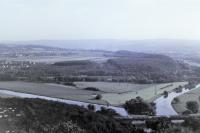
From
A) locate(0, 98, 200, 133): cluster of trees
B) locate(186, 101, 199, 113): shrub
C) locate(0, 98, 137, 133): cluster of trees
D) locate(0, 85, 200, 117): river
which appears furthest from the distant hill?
locate(0, 98, 137, 133): cluster of trees

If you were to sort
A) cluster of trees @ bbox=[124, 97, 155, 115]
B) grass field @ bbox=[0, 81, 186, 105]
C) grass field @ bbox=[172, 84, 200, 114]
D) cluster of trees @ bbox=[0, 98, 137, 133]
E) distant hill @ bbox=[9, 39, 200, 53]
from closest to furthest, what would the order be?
cluster of trees @ bbox=[0, 98, 137, 133]
cluster of trees @ bbox=[124, 97, 155, 115]
grass field @ bbox=[172, 84, 200, 114]
grass field @ bbox=[0, 81, 186, 105]
distant hill @ bbox=[9, 39, 200, 53]

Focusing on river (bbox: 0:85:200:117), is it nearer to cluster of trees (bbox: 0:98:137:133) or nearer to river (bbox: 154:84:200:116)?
river (bbox: 154:84:200:116)

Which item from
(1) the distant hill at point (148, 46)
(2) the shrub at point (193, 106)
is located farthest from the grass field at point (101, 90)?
(1) the distant hill at point (148, 46)

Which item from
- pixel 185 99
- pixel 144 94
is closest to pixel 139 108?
pixel 185 99

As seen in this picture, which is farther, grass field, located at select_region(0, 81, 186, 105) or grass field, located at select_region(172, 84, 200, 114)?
grass field, located at select_region(0, 81, 186, 105)

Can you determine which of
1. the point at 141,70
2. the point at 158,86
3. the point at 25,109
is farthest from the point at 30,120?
the point at 141,70
